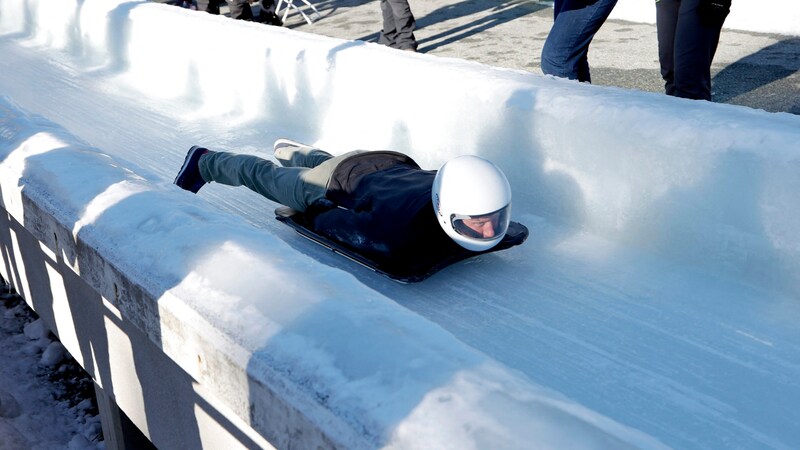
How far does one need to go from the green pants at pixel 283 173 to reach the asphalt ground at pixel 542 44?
257 centimetres

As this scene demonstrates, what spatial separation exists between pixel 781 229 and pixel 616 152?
0.56 metres

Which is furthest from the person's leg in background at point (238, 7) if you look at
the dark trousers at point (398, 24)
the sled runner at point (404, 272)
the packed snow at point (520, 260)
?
the sled runner at point (404, 272)

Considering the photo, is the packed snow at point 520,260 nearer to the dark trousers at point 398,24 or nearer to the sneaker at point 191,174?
the sneaker at point 191,174

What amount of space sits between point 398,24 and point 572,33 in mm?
2789

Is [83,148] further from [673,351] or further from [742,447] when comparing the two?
[742,447]

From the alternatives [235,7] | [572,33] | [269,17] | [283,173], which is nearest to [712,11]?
[572,33]

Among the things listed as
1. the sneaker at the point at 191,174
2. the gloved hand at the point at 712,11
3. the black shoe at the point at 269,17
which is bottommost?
the black shoe at the point at 269,17

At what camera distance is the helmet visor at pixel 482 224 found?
7.48 ft

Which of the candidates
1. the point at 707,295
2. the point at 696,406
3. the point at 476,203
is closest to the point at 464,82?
the point at 476,203

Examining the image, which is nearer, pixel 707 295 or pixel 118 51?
pixel 707 295

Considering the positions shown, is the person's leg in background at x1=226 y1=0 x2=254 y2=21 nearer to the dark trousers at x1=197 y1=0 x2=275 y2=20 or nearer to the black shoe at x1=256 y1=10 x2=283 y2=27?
the dark trousers at x1=197 y1=0 x2=275 y2=20

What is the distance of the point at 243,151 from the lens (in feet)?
12.6

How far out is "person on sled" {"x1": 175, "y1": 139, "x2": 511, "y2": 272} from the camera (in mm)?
2295

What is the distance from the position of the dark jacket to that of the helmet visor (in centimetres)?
15
